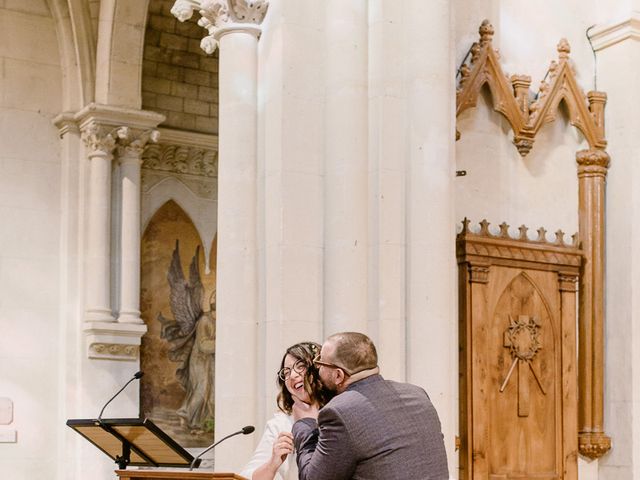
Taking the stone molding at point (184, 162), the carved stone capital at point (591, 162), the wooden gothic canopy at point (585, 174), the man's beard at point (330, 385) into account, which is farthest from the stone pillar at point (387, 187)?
the stone molding at point (184, 162)

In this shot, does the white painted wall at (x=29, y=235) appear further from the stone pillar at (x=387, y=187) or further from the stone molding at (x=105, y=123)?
the stone pillar at (x=387, y=187)

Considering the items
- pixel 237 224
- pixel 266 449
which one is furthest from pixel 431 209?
pixel 266 449

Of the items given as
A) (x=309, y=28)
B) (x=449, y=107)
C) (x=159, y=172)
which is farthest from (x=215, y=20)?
(x=159, y=172)

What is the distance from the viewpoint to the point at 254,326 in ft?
20.4

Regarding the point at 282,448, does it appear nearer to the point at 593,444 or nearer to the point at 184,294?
the point at 593,444

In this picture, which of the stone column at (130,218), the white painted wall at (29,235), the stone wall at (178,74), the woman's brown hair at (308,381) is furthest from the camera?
the stone wall at (178,74)

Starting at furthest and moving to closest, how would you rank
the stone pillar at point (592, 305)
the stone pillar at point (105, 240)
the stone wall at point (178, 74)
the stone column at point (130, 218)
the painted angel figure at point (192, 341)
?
the stone wall at point (178, 74) → the painted angel figure at point (192, 341) → the stone column at point (130, 218) → the stone pillar at point (105, 240) → the stone pillar at point (592, 305)

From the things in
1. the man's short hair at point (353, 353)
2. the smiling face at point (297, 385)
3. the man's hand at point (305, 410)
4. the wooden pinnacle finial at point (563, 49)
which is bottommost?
the man's hand at point (305, 410)

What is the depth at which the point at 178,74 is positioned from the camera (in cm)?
1225

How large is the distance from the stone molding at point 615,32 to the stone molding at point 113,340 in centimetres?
534

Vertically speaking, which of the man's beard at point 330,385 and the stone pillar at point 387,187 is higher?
the stone pillar at point 387,187

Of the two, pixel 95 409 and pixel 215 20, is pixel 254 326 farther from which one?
pixel 95 409

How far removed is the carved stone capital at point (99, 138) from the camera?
10.8 m

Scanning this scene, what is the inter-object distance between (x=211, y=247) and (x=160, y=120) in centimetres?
181
